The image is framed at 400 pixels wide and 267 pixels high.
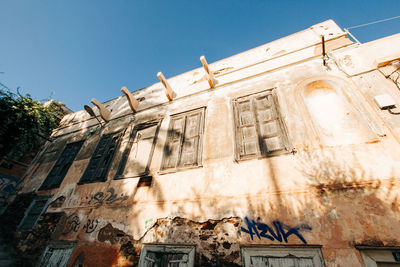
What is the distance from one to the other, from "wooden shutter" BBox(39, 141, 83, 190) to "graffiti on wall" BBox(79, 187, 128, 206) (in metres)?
1.91

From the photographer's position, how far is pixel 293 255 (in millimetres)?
2582

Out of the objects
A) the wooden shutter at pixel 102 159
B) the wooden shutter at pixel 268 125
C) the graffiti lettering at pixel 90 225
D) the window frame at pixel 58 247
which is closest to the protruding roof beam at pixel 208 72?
the wooden shutter at pixel 268 125

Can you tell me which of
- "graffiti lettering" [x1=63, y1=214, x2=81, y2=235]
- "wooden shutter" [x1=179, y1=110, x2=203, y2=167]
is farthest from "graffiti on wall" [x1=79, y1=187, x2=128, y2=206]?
"wooden shutter" [x1=179, y1=110, x2=203, y2=167]

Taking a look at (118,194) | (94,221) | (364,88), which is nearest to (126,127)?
(118,194)

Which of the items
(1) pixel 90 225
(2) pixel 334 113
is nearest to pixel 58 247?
(1) pixel 90 225

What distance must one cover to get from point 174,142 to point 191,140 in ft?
1.78

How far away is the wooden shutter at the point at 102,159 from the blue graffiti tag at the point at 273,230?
4.22 metres

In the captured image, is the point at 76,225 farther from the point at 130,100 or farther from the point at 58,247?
the point at 130,100

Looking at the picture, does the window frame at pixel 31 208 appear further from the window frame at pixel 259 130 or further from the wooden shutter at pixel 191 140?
the window frame at pixel 259 130

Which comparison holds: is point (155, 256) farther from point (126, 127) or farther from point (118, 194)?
point (126, 127)

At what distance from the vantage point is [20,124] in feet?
25.7

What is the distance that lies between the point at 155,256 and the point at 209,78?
4767 mm

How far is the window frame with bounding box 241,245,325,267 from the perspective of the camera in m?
2.47

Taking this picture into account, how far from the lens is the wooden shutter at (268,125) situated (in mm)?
3730
